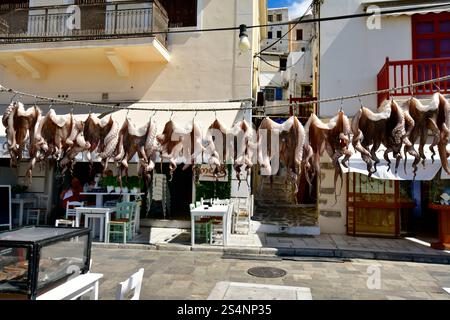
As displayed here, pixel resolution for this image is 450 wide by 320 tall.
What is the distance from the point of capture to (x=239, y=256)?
331 inches

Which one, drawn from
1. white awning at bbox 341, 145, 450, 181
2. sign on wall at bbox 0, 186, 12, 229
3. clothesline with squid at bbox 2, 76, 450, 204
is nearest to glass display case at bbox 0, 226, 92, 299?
clothesline with squid at bbox 2, 76, 450, 204

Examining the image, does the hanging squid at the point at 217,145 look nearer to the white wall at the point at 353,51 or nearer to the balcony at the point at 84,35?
the balcony at the point at 84,35

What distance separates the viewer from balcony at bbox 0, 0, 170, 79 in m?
10.7

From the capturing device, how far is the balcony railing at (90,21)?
35.9 feet

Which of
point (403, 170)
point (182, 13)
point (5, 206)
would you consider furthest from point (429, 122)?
point (5, 206)

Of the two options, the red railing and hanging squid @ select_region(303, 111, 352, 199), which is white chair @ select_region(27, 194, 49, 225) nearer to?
hanging squid @ select_region(303, 111, 352, 199)

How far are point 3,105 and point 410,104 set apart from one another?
1355 centimetres

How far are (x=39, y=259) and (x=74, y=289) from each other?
1.66ft

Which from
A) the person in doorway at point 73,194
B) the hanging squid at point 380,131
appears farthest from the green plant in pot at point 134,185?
the hanging squid at point 380,131

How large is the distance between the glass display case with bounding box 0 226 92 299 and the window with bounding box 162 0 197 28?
9719 millimetres

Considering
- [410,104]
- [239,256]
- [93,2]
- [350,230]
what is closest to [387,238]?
[350,230]

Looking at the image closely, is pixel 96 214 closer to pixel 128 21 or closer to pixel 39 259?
pixel 39 259

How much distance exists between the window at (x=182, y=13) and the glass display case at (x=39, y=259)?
9.72 metres
